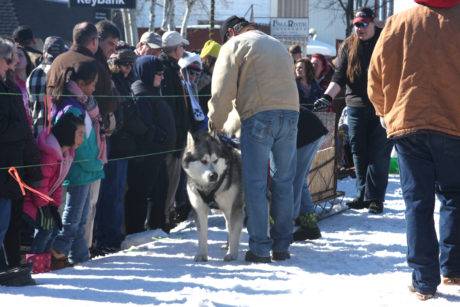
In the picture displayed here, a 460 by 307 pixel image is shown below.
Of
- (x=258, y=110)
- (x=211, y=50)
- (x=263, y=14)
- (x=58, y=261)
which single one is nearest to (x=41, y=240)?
(x=58, y=261)

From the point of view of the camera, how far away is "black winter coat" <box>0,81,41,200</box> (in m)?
5.24

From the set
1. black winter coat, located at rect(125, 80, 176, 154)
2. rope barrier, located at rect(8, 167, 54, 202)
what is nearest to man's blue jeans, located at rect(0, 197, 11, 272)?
rope barrier, located at rect(8, 167, 54, 202)

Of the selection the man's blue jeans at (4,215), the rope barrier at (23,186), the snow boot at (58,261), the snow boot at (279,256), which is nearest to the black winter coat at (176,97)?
the snow boot at (279,256)

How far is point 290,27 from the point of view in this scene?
3089 cm

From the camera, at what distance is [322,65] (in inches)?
459

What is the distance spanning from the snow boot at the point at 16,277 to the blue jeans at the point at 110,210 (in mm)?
1761

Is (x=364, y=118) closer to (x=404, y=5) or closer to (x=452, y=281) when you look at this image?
(x=404, y=5)

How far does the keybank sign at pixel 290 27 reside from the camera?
30.5 m

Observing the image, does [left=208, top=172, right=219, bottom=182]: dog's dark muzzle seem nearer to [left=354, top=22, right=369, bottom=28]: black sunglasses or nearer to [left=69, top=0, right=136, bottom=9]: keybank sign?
[left=354, top=22, right=369, bottom=28]: black sunglasses

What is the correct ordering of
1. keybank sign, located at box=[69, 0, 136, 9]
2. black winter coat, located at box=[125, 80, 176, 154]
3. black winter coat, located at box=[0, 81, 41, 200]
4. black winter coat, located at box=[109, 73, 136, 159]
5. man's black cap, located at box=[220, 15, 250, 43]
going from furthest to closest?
keybank sign, located at box=[69, 0, 136, 9] < black winter coat, located at box=[125, 80, 176, 154] < black winter coat, located at box=[109, 73, 136, 159] < man's black cap, located at box=[220, 15, 250, 43] < black winter coat, located at box=[0, 81, 41, 200]

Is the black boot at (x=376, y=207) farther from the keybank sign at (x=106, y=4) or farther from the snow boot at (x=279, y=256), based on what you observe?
the keybank sign at (x=106, y=4)

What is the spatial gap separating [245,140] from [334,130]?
3118 mm

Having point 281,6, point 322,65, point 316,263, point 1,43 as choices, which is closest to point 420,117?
point 316,263

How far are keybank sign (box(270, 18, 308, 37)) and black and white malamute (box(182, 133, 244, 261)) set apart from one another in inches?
957
